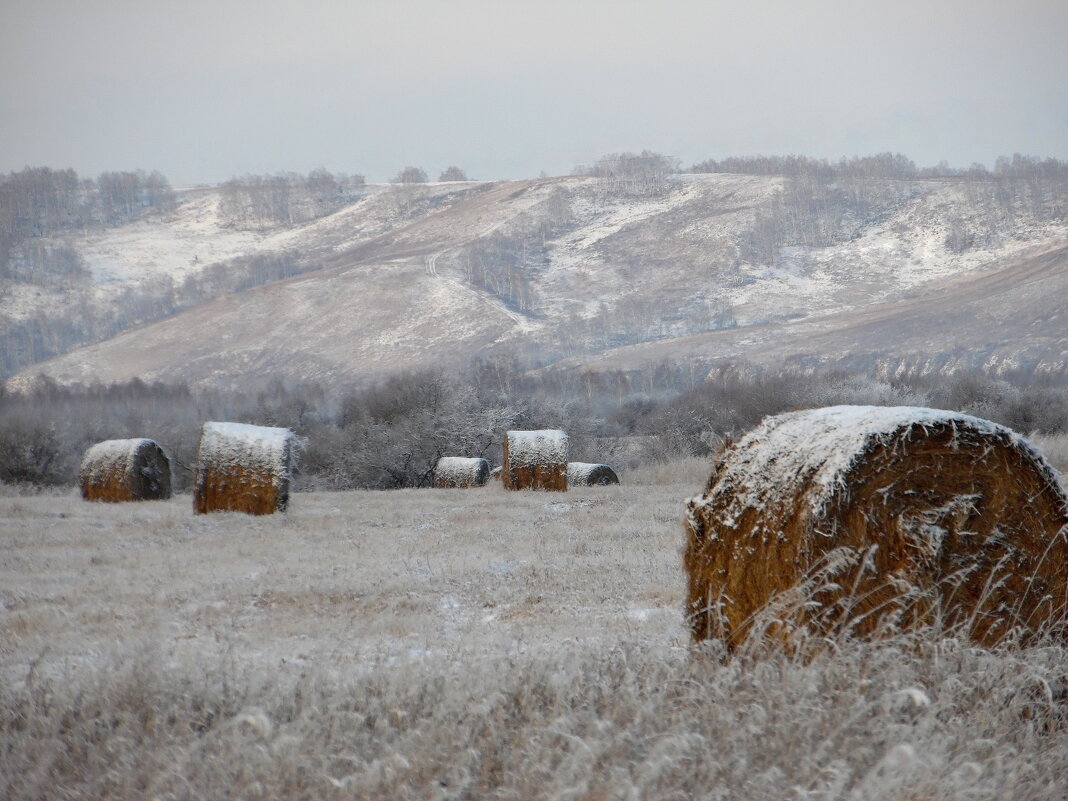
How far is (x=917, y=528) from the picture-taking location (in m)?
4.65

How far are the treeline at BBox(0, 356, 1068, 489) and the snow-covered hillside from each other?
28.6 meters

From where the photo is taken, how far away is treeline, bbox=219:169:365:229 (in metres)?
181

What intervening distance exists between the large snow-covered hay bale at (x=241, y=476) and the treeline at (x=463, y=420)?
44.3 feet

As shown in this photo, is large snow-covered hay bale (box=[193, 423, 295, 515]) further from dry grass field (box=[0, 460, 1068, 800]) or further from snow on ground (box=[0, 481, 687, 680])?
dry grass field (box=[0, 460, 1068, 800])

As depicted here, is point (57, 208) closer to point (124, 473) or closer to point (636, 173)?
point (636, 173)

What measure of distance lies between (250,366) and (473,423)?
63.4 metres

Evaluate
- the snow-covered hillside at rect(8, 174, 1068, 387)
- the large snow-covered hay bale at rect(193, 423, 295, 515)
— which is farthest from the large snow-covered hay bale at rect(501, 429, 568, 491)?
the snow-covered hillside at rect(8, 174, 1068, 387)

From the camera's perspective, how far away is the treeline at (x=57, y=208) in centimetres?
13300

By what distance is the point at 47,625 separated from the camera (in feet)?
21.5

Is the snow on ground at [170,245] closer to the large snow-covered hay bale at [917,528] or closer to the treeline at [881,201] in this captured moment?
the treeline at [881,201]

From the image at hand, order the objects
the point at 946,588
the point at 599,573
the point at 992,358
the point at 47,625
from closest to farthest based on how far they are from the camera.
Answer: the point at 946,588 < the point at 47,625 < the point at 599,573 < the point at 992,358

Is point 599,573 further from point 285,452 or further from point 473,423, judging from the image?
point 473,423

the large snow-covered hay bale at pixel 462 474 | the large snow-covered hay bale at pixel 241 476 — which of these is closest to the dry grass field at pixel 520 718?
the large snow-covered hay bale at pixel 241 476

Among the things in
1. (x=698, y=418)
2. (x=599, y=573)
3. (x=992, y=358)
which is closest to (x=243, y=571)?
(x=599, y=573)
